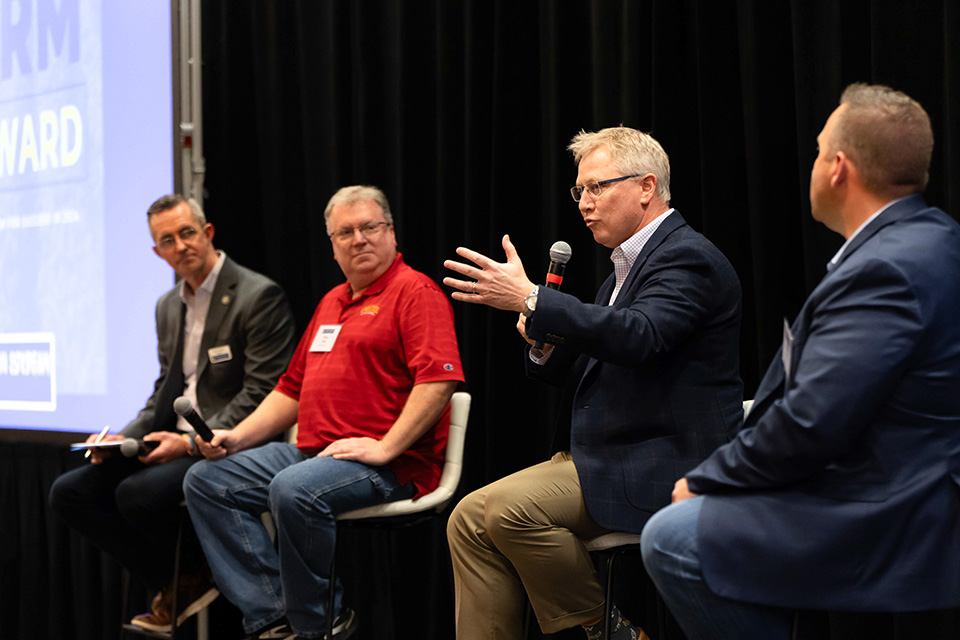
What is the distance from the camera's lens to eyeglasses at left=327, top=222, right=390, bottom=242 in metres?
2.71

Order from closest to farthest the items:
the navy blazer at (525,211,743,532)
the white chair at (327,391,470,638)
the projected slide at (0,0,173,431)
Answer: the navy blazer at (525,211,743,532) < the white chair at (327,391,470,638) < the projected slide at (0,0,173,431)

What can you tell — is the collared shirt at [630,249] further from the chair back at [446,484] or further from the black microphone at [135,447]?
the black microphone at [135,447]

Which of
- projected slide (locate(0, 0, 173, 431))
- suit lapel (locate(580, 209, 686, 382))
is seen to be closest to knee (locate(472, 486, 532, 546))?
suit lapel (locate(580, 209, 686, 382))

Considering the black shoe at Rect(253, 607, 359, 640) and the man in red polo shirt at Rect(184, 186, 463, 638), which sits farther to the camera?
the black shoe at Rect(253, 607, 359, 640)

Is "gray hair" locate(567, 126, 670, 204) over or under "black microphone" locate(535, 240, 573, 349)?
over

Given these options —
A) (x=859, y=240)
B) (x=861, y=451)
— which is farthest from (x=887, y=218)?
(x=861, y=451)

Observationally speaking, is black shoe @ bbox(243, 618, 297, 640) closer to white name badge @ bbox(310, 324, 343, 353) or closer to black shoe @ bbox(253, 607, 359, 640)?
black shoe @ bbox(253, 607, 359, 640)

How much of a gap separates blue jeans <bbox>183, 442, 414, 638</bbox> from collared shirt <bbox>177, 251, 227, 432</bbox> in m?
0.53

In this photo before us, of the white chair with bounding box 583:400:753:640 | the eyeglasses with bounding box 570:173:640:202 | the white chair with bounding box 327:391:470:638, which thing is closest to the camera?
the white chair with bounding box 583:400:753:640

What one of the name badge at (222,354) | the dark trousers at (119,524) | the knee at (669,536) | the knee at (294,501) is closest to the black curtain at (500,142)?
the name badge at (222,354)

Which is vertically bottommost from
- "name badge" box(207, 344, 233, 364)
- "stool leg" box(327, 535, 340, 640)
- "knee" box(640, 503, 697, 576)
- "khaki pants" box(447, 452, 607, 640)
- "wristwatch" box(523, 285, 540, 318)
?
"stool leg" box(327, 535, 340, 640)

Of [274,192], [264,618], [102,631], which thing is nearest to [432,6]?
[274,192]

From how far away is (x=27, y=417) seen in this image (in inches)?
147

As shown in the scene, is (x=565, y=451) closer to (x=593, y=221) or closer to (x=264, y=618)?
(x=593, y=221)
